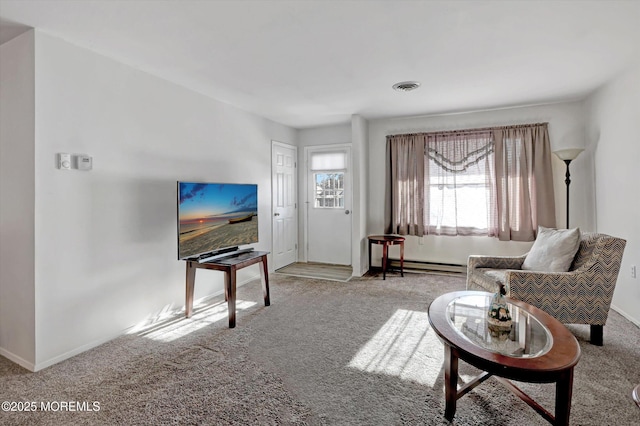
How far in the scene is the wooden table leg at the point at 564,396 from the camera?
1.42 metres

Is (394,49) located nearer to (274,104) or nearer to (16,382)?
(274,104)

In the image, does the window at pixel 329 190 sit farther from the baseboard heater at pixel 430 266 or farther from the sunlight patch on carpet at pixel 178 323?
the sunlight patch on carpet at pixel 178 323

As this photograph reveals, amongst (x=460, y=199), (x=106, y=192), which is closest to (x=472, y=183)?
(x=460, y=199)

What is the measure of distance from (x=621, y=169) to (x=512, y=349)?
2.89 metres

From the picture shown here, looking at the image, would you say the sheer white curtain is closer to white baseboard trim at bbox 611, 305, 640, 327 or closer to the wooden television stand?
white baseboard trim at bbox 611, 305, 640, 327

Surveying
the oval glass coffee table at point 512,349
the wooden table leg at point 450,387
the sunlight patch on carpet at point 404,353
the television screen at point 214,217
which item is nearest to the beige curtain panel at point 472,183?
the sunlight patch on carpet at point 404,353

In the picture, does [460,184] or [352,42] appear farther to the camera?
[460,184]

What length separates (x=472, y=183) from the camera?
4.68m

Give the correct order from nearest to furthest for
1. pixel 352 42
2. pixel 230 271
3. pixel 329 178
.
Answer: pixel 352 42, pixel 230 271, pixel 329 178

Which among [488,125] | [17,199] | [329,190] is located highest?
[488,125]

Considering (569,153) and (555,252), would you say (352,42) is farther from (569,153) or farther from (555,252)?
(569,153)

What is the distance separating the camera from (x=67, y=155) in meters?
2.45

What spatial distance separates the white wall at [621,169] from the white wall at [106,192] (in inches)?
170

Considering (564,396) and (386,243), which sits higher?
(386,243)
